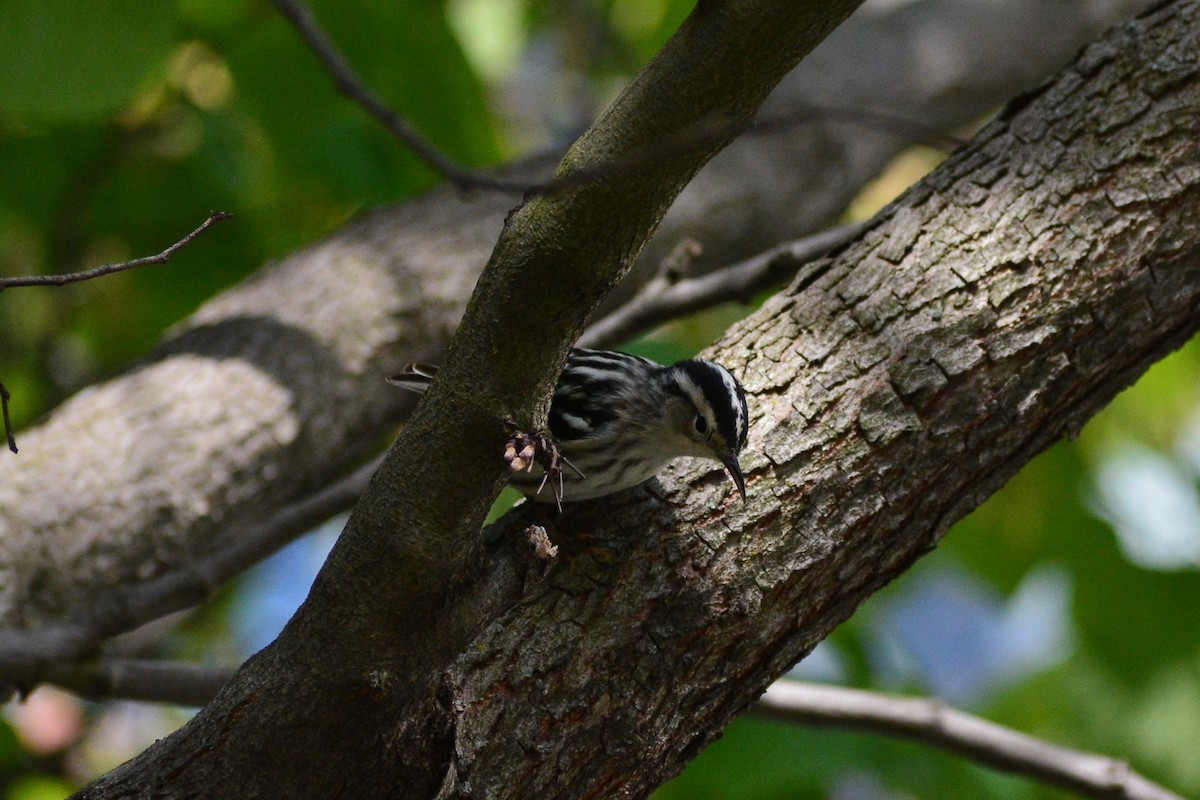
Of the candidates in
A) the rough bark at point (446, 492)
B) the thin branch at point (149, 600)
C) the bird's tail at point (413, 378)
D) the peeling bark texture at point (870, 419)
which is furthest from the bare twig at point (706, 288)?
the rough bark at point (446, 492)

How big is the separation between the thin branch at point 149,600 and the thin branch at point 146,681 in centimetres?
9

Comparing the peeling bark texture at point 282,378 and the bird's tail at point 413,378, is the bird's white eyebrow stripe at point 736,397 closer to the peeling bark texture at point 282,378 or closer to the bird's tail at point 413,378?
the bird's tail at point 413,378

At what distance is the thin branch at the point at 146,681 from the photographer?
11.0ft

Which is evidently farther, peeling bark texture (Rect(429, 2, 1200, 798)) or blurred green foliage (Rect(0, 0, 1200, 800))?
blurred green foliage (Rect(0, 0, 1200, 800))

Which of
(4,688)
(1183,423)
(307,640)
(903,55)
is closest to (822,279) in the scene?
(307,640)

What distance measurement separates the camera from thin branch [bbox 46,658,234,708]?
11.0 feet

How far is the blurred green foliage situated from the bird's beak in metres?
1.36

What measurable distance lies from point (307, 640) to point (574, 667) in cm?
55

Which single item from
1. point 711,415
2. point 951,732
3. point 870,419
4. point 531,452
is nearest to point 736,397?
point 711,415

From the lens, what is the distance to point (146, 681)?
3434mm

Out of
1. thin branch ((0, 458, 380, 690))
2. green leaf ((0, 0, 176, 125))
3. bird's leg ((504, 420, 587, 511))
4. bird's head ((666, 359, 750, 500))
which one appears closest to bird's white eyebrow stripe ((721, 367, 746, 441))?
bird's head ((666, 359, 750, 500))

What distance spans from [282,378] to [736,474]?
2.08 meters

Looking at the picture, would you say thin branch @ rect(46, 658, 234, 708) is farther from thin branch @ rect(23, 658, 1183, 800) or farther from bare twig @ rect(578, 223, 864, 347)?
bare twig @ rect(578, 223, 864, 347)

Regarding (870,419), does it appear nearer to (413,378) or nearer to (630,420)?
(630,420)
